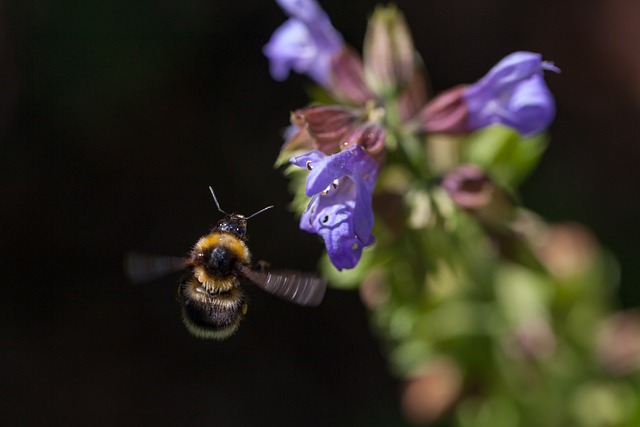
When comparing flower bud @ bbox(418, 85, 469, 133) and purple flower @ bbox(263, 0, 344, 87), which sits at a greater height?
purple flower @ bbox(263, 0, 344, 87)

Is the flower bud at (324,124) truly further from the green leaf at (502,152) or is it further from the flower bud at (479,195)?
the green leaf at (502,152)

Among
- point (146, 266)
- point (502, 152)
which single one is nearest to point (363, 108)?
point (502, 152)

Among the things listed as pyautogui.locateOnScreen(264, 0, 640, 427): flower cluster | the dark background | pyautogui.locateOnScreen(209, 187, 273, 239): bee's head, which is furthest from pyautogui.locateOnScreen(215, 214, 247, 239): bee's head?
the dark background

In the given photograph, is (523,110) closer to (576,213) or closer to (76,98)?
(576,213)

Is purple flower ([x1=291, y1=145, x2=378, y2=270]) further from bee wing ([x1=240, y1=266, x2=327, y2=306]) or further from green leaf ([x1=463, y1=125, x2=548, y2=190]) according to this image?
green leaf ([x1=463, y1=125, x2=548, y2=190])

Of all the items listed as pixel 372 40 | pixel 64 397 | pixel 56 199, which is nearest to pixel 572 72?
pixel 372 40

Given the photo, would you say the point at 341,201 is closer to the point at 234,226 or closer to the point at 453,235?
the point at 234,226
